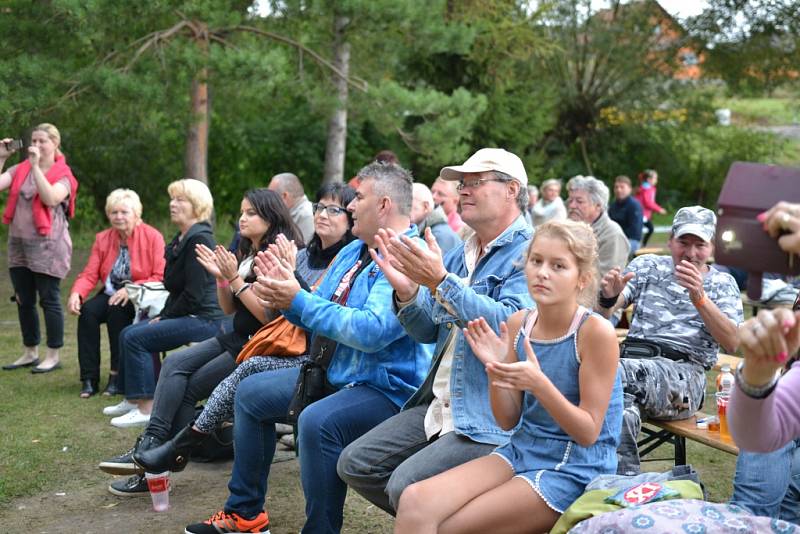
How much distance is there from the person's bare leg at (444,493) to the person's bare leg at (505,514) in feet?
0.11

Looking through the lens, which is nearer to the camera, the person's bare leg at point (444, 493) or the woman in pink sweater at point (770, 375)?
the woman in pink sweater at point (770, 375)

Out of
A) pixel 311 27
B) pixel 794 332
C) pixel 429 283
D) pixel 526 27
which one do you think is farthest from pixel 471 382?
pixel 526 27

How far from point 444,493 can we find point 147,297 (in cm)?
392

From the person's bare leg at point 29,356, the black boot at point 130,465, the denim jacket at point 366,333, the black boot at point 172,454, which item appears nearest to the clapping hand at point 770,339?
the denim jacket at point 366,333

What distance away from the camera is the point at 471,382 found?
11.5 ft

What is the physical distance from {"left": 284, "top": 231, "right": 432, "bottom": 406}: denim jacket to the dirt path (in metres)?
0.85

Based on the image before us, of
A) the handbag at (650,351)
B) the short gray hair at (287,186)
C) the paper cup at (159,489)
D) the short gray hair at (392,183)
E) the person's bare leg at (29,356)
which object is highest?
the short gray hair at (392,183)

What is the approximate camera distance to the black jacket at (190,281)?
5.99 metres

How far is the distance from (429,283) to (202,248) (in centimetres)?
192

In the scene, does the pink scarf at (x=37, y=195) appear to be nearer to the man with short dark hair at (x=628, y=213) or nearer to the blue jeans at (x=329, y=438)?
the blue jeans at (x=329, y=438)

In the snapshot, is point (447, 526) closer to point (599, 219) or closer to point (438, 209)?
point (438, 209)

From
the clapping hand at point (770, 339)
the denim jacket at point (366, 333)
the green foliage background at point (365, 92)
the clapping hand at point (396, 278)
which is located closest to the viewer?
the clapping hand at point (770, 339)

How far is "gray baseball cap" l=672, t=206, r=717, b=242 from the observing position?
14.3ft

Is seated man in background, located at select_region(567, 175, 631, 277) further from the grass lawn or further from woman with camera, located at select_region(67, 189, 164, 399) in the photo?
woman with camera, located at select_region(67, 189, 164, 399)
